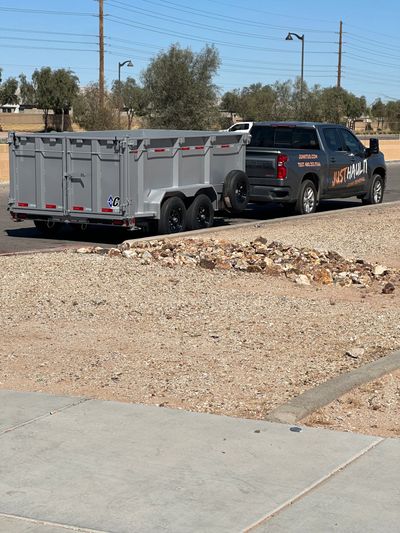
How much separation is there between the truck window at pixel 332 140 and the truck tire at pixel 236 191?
3.52 m

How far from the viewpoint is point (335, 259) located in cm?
1312

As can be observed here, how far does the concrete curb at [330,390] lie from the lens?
660 cm

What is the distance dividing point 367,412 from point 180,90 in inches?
1793

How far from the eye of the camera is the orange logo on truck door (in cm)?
2121

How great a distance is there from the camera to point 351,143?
2195 cm

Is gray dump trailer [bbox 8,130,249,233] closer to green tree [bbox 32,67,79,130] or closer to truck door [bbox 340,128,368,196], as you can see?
truck door [bbox 340,128,368,196]

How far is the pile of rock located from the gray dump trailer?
1797 millimetres

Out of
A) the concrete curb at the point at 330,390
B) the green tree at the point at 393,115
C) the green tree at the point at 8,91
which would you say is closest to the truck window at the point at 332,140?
the concrete curb at the point at 330,390

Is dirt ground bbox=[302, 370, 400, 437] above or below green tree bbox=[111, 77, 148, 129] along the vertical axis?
below

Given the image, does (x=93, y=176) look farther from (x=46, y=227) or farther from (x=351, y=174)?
(x=351, y=174)

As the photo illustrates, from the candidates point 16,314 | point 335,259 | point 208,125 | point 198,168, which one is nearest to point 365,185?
point 198,168

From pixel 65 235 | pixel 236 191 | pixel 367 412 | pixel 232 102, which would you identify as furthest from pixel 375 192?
pixel 232 102

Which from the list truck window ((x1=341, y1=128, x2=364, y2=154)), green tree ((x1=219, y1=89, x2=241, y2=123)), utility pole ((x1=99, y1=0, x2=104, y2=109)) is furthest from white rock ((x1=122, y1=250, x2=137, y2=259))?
green tree ((x1=219, y1=89, x2=241, y2=123))

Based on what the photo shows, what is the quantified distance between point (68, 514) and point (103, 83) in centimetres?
3780
